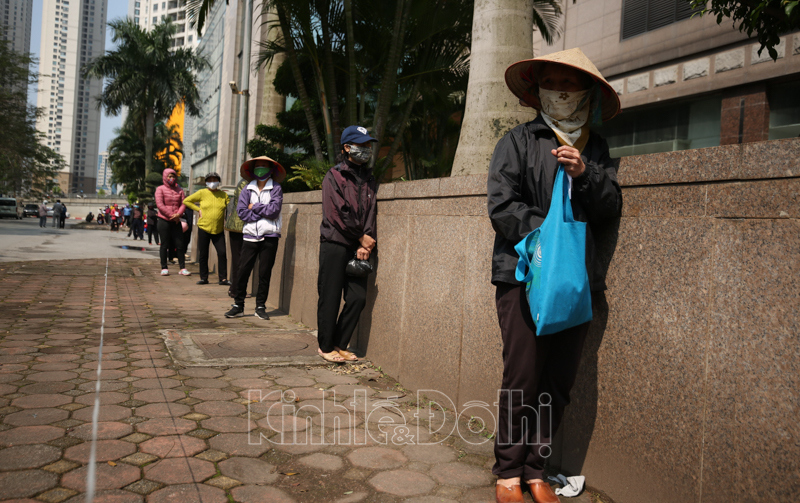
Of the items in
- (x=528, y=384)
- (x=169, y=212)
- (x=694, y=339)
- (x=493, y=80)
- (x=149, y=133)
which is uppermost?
(x=149, y=133)

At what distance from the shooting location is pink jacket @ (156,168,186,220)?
11.3 meters

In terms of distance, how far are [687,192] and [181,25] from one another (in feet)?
422

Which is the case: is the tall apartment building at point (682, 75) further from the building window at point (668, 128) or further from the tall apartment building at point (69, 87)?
the tall apartment building at point (69, 87)

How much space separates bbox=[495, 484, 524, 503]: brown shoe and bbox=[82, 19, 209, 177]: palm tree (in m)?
47.3

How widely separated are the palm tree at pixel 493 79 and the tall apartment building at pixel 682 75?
318 inches

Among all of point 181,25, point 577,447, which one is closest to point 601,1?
point 577,447

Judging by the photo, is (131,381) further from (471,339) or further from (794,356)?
(794,356)

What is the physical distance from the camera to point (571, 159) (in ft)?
8.23

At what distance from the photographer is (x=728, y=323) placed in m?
2.29

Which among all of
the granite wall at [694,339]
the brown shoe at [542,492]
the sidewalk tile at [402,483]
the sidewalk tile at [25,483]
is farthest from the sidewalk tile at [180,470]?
the granite wall at [694,339]

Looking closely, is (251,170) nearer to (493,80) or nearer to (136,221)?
(493,80)

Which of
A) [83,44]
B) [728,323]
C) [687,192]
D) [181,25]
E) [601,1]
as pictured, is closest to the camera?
[728,323]

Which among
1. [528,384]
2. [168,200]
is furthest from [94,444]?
[168,200]

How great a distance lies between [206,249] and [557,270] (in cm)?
882
